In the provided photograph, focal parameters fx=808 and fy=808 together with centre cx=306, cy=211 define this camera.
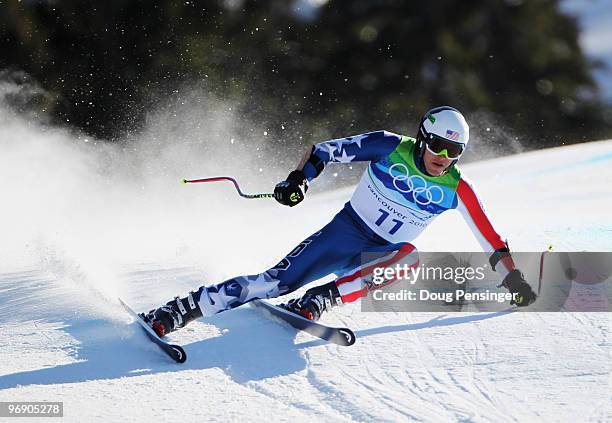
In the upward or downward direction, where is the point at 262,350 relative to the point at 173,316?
downward

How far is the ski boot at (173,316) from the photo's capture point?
11.1 ft

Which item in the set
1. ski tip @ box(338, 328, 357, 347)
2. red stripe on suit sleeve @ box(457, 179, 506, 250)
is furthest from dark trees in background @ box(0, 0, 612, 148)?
ski tip @ box(338, 328, 357, 347)

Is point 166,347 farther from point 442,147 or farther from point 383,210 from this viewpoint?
point 442,147

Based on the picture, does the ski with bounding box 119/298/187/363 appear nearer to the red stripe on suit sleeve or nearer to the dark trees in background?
the red stripe on suit sleeve

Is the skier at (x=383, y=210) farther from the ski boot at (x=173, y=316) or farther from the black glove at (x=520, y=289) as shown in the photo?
the ski boot at (x=173, y=316)

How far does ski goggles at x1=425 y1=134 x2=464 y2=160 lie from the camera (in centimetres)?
362

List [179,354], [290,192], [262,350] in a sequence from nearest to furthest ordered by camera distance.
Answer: [179,354] → [262,350] → [290,192]

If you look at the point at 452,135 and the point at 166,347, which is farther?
the point at 452,135

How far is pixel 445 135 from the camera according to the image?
362cm

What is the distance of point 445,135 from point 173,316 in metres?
1.43

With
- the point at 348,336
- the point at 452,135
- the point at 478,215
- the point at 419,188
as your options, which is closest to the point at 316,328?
the point at 348,336

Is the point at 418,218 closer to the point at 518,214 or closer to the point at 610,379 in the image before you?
the point at 610,379

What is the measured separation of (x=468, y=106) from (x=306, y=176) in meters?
18.0

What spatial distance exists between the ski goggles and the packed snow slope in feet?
2.47
